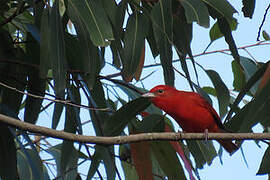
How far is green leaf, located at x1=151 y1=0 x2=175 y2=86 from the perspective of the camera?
3250 millimetres

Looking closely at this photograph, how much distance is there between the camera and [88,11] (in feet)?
10.2

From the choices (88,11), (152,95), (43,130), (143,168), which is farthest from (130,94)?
(43,130)

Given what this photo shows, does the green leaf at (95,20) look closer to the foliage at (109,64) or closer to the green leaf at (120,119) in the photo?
the foliage at (109,64)

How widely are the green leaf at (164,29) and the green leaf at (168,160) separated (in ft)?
1.92

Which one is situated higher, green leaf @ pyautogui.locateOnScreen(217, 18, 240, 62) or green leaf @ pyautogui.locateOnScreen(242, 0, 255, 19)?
green leaf @ pyautogui.locateOnScreen(242, 0, 255, 19)

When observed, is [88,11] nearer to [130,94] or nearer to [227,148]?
[130,94]

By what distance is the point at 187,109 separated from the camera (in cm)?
425

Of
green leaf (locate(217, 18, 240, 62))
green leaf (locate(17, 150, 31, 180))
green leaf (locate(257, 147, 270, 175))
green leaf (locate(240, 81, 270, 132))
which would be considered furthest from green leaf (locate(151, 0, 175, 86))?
green leaf (locate(17, 150, 31, 180))

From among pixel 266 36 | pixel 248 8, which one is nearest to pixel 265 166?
pixel 248 8

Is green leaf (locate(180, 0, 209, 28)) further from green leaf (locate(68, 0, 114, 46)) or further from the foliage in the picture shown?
green leaf (locate(68, 0, 114, 46))

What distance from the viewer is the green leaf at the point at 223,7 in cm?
346

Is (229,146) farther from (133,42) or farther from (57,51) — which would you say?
(57,51)

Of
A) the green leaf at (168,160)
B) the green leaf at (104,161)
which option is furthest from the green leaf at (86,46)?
the green leaf at (168,160)

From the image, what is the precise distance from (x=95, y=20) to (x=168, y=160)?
1189 millimetres
